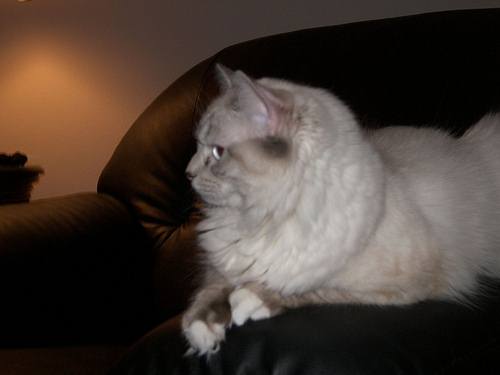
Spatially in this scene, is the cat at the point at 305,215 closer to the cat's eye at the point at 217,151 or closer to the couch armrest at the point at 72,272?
the cat's eye at the point at 217,151

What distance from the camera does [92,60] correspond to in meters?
2.40

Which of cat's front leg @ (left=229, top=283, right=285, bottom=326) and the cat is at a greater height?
the cat

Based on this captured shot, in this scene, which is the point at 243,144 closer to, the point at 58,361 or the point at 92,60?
the point at 58,361

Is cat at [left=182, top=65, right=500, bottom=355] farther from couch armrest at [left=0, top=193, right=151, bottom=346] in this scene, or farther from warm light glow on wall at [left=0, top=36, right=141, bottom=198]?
warm light glow on wall at [left=0, top=36, right=141, bottom=198]

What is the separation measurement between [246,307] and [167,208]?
92 centimetres

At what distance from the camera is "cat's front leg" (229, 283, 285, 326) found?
0.88 metres

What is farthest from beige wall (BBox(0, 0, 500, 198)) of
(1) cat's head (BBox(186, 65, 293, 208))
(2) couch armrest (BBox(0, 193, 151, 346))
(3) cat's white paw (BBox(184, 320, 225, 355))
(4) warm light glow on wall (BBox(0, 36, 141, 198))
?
(3) cat's white paw (BBox(184, 320, 225, 355))

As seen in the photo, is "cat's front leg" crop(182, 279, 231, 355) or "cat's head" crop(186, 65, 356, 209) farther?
"cat's head" crop(186, 65, 356, 209)

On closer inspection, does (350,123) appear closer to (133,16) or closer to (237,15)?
(237,15)

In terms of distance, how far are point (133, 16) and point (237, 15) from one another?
0.51 m

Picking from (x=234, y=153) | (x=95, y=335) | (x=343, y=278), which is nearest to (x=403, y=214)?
(x=343, y=278)

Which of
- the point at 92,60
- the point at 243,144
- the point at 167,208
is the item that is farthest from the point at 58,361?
the point at 92,60

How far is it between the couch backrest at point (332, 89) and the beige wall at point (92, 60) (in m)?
0.45

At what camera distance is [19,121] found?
2.61 metres
